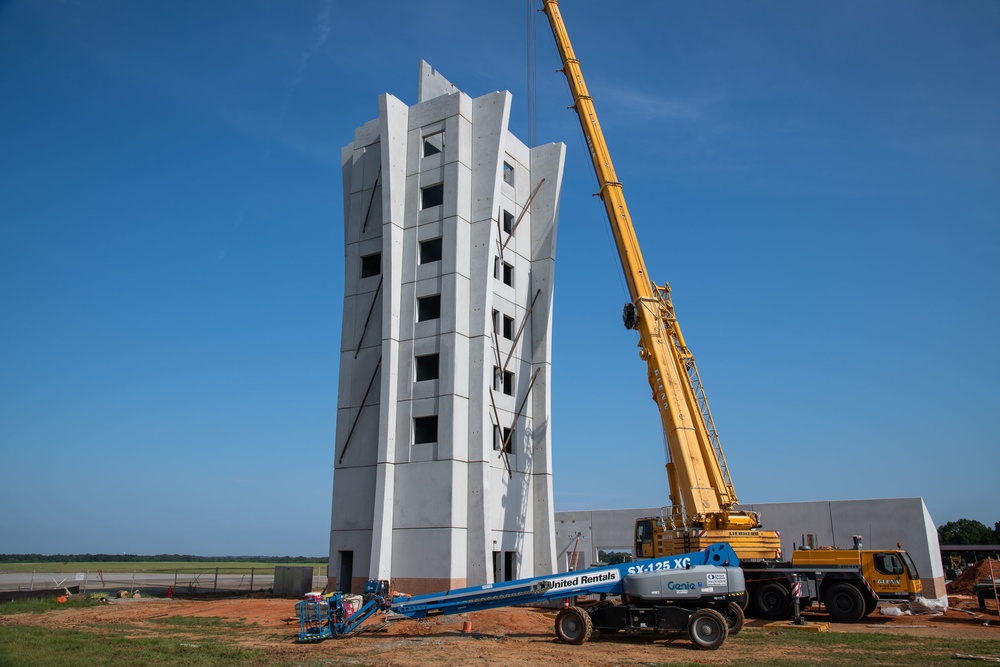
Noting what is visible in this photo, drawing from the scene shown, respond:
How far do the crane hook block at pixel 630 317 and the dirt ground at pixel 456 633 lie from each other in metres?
11.8

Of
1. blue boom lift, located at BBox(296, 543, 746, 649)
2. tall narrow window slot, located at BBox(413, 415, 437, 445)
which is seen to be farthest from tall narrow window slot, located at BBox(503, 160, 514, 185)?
blue boom lift, located at BBox(296, 543, 746, 649)

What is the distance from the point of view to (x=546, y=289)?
38.9 m

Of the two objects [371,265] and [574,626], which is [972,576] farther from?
[371,265]

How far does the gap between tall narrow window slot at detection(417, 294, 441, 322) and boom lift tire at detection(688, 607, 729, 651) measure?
19093 mm

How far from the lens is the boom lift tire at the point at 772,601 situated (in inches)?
1031

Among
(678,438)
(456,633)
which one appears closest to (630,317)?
(678,438)

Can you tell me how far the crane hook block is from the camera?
3075cm

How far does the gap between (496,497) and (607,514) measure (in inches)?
647

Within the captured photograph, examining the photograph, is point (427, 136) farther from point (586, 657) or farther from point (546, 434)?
point (586, 657)

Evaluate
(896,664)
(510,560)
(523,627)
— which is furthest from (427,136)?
(896,664)

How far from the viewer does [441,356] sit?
32.5 m

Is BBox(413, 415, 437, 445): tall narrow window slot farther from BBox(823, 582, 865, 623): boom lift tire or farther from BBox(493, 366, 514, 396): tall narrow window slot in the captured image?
BBox(823, 582, 865, 623): boom lift tire

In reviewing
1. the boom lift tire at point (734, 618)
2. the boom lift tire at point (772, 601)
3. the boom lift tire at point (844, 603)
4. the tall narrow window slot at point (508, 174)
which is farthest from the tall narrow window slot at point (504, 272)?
the boom lift tire at point (844, 603)

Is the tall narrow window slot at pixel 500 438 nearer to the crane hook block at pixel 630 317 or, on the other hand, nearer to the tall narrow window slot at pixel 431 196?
the crane hook block at pixel 630 317
